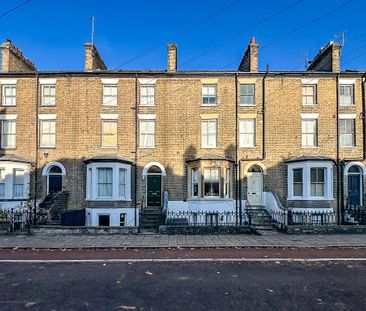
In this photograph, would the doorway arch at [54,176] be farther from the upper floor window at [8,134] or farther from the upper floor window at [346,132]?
the upper floor window at [346,132]

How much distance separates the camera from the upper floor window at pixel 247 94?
22.5 m

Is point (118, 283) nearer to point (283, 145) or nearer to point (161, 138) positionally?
point (161, 138)

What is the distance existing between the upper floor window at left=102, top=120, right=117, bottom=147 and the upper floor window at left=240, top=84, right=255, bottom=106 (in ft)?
30.0

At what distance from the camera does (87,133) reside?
2208 cm

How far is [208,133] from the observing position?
22.3 m

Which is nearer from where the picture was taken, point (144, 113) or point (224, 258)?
point (224, 258)

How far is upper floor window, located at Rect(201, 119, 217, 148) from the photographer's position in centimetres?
2216

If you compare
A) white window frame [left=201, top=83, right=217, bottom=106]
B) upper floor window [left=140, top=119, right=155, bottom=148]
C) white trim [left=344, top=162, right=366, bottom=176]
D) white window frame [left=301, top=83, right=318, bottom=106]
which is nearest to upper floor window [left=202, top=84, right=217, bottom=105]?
white window frame [left=201, top=83, right=217, bottom=106]

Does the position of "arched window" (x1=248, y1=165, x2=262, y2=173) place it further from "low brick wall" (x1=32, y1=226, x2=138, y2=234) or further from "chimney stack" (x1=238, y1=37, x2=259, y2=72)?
"low brick wall" (x1=32, y1=226, x2=138, y2=234)

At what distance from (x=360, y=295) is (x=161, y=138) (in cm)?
1661

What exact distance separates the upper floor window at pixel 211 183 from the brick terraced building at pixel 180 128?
0.70m

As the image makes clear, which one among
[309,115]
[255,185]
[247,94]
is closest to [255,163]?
[255,185]

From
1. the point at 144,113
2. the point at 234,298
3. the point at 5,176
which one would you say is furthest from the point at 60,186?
the point at 234,298

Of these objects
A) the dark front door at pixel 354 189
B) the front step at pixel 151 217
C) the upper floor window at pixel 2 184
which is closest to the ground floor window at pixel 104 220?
the front step at pixel 151 217
